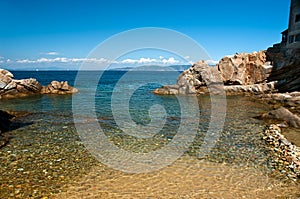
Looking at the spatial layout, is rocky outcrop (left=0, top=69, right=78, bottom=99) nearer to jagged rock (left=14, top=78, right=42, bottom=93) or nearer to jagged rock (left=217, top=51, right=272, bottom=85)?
jagged rock (left=14, top=78, right=42, bottom=93)

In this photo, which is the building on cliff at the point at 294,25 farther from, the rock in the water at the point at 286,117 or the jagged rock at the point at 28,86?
the jagged rock at the point at 28,86

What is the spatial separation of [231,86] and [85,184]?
4459cm

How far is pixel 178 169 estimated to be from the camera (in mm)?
11711

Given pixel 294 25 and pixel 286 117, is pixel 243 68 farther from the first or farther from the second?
pixel 286 117

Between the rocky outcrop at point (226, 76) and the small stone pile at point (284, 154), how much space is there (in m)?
Answer: 31.0

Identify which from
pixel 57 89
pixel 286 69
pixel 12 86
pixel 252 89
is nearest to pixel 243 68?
pixel 252 89

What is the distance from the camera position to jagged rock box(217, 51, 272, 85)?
4983cm

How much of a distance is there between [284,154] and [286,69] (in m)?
36.9

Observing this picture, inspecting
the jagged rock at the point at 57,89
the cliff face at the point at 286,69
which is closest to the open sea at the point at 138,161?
the cliff face at the point at 286,69

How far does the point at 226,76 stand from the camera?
2037 inches

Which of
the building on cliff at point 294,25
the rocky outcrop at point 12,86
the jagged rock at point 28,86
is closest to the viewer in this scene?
the rocky outcrop at point 12,86

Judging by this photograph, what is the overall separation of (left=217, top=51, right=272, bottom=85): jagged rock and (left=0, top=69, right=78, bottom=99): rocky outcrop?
34940 mm

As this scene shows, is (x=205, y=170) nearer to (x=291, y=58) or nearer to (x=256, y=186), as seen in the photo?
(x=256, y=186)

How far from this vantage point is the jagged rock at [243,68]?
49.8 meters
